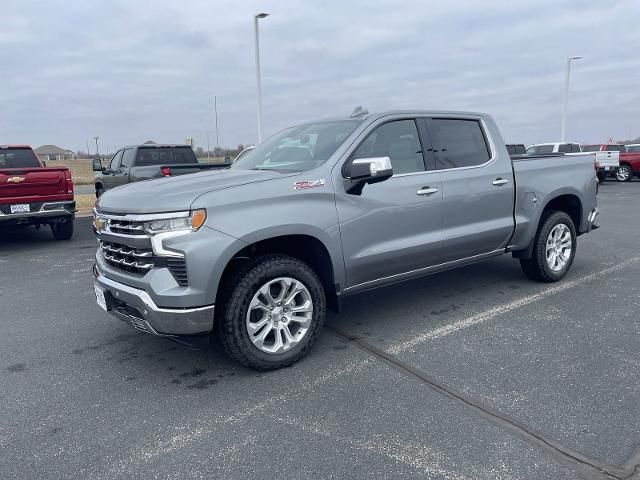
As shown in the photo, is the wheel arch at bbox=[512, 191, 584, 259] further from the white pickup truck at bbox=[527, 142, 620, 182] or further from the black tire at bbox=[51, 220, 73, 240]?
the white pickup truck at bbox=[527, 142, 620, 182]

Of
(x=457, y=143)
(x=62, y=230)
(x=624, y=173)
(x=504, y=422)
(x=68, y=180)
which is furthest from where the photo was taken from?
(x=624, y=173)

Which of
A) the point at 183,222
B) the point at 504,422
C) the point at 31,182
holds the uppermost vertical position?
the point at 31,182

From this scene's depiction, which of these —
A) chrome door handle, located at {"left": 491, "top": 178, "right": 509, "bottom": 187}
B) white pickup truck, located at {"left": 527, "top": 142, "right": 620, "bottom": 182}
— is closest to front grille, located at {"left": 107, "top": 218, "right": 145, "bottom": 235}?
chrome door handle, located at {"left": 491, "top": 178, "right": 509, "bottom": 187}

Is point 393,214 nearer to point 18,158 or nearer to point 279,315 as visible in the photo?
point 279,315

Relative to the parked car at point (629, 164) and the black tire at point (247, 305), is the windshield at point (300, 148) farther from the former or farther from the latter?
the parked car at point (629, 164)

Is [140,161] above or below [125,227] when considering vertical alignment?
above

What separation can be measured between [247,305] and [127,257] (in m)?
0.90

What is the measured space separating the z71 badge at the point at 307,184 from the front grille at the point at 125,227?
111cm

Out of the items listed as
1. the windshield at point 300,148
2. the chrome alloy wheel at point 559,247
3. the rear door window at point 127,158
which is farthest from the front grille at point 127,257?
the rear door window at point 127,158


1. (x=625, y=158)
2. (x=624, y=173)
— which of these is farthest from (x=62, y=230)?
(x=624, y=173)

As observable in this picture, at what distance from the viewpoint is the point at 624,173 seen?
22.8m

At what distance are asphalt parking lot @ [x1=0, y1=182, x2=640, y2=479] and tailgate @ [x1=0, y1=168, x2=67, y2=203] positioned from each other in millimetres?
3815

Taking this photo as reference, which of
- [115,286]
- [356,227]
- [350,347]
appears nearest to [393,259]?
[356,227]

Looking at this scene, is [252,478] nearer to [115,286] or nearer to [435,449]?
[435,449]
